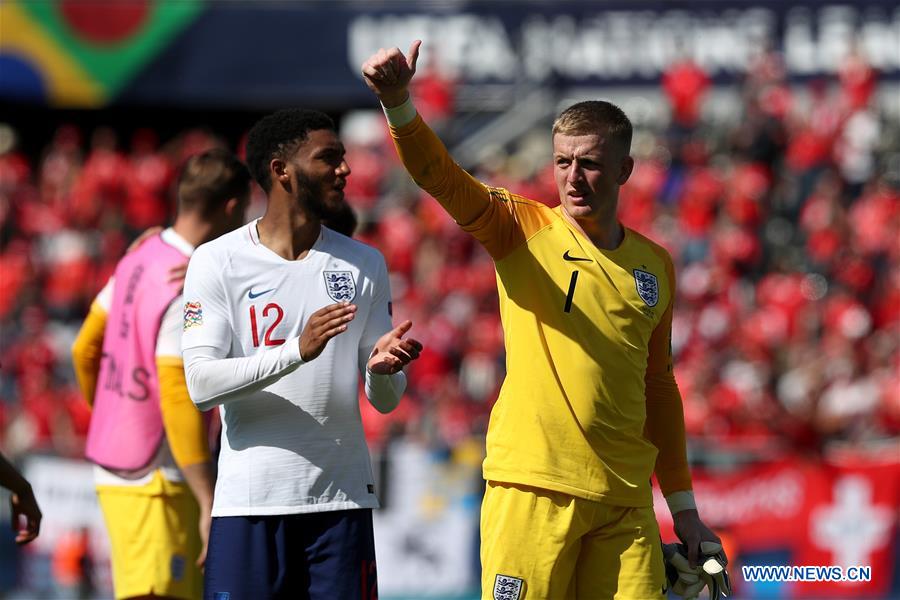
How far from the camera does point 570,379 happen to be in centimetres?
482

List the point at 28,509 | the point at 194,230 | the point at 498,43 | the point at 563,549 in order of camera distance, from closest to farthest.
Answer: the point at 563,549
the point at 28,509
the point at 194,230
the point at 498,43

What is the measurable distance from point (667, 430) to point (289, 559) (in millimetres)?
1422

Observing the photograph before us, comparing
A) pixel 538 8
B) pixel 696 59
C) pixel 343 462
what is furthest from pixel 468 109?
pixel 343 462

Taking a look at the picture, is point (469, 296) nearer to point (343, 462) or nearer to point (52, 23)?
point (52, 23)

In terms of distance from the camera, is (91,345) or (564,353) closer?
(564,353)

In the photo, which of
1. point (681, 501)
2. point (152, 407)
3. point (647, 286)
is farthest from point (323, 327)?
point (152, 407)

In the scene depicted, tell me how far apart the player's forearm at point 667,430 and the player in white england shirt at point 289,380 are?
91cm

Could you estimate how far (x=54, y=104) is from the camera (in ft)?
75.9

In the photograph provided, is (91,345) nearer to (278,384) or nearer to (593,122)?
(278,384)

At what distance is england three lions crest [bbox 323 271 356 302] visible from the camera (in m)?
5.04

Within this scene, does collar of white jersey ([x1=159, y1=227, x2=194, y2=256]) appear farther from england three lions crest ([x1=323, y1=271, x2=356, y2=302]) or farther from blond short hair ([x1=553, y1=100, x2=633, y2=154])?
blond short hair ([x1=553, y1=100, x2=633, y2=154])

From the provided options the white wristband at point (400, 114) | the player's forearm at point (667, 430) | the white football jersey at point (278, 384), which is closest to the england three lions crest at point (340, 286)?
the white football jersey at point (278, 384)

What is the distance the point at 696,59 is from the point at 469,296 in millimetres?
5357

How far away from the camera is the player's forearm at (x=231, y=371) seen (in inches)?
186
